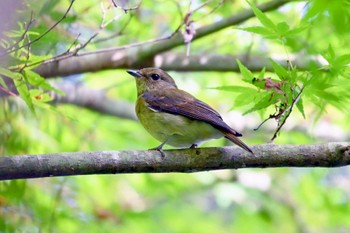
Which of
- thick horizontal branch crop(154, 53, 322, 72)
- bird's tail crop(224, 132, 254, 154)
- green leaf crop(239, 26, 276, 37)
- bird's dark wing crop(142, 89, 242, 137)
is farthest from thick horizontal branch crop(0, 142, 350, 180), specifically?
thick horizontal branch crop(154, 53, 322, 72)

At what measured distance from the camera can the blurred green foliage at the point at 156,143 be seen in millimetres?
3424

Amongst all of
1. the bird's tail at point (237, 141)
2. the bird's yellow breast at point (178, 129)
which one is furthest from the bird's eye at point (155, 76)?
the bird's tail at point (237, 141)

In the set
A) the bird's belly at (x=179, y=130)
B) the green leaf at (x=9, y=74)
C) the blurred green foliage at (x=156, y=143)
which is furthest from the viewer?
the bird's belly at (x=179, y=130)

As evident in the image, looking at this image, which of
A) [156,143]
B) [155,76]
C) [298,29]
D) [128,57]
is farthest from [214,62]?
[298,29]

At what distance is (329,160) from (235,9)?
2415mm

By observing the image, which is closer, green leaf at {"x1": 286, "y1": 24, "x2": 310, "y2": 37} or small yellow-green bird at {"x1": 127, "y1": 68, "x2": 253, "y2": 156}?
green leaf at {"x1": 286, "y1": 24, "x2": 310, "y2": 37}

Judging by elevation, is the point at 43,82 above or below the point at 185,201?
above

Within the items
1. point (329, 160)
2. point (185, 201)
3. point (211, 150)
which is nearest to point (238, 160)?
point (211, 150)

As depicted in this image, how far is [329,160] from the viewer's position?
305cm

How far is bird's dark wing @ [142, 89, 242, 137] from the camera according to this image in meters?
3.48

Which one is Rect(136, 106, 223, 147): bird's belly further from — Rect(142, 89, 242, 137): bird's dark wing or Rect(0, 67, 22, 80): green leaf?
Rect(0, 67, 22, 80): green leaf

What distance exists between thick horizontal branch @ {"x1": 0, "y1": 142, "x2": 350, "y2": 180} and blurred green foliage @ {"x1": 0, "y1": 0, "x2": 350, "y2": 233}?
9.9 inches

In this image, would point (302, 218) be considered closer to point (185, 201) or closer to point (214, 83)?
point (185, 201)

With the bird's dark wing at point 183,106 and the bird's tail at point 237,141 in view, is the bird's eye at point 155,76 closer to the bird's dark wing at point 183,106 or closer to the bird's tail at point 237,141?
the bird's dark wing at point 183,106
